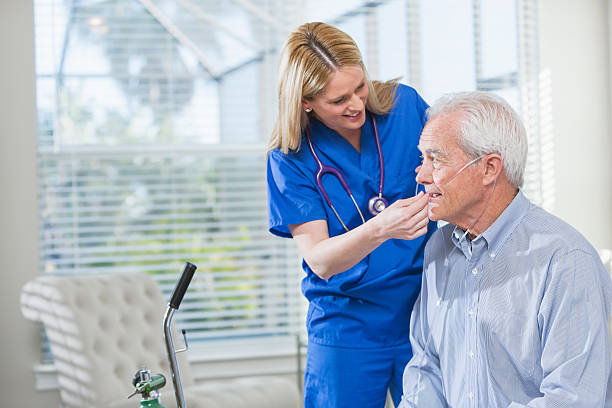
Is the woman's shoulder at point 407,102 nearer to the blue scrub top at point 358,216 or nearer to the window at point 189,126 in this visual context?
the blue scrub top at point 358,216

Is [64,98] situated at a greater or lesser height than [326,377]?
greater

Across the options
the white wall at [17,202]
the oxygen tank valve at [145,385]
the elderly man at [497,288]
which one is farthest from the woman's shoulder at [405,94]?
the white wall at [17,202]

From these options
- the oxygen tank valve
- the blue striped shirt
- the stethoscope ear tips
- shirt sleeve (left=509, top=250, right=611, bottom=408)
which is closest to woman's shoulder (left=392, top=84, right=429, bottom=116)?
the stethoscope ear tips

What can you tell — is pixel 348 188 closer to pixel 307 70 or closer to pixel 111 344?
pixel 307 70

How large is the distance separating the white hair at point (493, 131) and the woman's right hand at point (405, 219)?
0.16 metres

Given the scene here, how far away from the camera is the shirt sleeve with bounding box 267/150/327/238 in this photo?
68.1 inches

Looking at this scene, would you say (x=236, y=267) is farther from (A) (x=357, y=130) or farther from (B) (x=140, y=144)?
(A) (x=357, y=130)

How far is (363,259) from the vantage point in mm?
1709

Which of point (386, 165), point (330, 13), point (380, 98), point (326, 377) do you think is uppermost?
point (330, 13)

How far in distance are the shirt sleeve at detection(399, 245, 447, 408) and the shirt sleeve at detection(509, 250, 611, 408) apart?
260mm

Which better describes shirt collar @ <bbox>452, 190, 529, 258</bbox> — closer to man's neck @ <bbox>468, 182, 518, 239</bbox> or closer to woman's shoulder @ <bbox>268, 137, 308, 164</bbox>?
man's neck @ <bbox>468, 182, 518, 239</bbox>

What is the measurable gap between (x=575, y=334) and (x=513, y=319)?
0.14 meters

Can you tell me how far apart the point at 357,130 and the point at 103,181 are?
1.78 meters

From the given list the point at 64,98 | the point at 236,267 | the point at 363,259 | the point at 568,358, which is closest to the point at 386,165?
the point at 363,259
